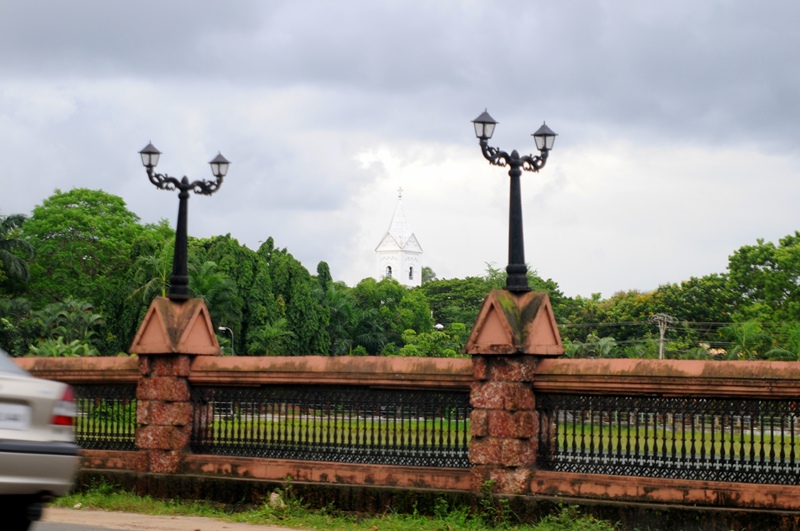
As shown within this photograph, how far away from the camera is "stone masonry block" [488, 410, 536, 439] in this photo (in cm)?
1111

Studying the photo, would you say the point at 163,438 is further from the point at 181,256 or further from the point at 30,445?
the point at 30,445

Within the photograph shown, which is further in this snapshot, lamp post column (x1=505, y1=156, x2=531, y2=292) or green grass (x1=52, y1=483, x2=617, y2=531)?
lamp post column (x1=505, y1=156, x2=531, y2=292)

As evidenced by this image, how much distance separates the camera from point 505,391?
1115 cm

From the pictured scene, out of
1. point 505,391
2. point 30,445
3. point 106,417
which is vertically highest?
point 505,391

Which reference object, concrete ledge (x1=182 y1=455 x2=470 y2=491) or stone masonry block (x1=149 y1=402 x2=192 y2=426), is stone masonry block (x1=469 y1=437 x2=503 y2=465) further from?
stone masonry block (x1=149 y1=402 x2=192 y2=426)

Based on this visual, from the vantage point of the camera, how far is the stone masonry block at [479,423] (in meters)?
11.2

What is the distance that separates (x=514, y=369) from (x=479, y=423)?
650mm

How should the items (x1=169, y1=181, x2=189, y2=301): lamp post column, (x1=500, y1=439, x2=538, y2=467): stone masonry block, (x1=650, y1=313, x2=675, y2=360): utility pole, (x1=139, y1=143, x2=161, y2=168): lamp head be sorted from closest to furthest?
(x1=500, y1=439, x2=538, y2=467): stone masonry block
(x1=169, y1=181, x2=189, y2=301): lamp post column
(x1=139, y1=143, x2=161, y2=168): lamp head
(x1=650, y1=313, x2=675, y2=360): utility pole

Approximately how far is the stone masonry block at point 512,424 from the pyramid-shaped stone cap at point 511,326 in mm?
599

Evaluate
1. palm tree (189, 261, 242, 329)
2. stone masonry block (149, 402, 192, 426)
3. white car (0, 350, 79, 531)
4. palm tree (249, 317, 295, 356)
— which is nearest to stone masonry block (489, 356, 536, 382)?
stone masonry block (149, 402, 192, 426)

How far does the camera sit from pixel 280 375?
1257cm

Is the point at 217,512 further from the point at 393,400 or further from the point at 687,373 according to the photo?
the point at 687,373

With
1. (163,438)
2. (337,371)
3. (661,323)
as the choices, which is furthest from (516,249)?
(661,323)

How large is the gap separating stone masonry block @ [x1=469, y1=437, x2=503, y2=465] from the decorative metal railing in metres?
4.40
